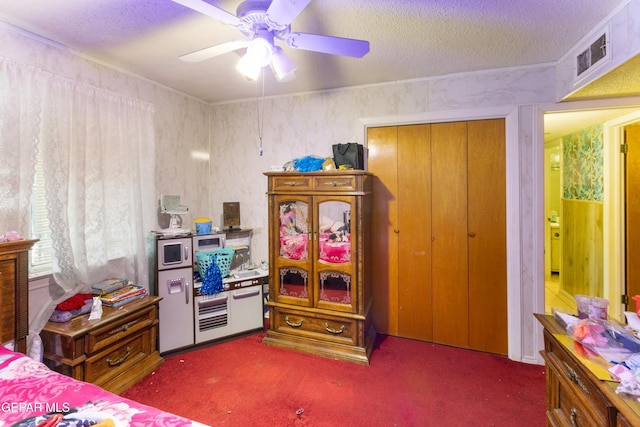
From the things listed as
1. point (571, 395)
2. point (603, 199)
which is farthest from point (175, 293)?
point (603, 199)

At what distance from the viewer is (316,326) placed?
252 centimetres

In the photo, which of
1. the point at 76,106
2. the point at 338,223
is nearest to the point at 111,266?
the point at 76,106

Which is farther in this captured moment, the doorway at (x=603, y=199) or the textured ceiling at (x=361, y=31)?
the doorway at (x=603, y=199)

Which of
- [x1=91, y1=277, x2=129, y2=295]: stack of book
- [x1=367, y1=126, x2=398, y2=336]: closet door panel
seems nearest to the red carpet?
[x1=367, y1=126, x2=398, y2=336]: closet door panel

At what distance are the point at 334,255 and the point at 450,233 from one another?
1077 millimetres

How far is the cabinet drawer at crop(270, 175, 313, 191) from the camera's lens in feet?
8.14

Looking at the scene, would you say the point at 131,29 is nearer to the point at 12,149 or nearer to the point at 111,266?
the point at 12,149

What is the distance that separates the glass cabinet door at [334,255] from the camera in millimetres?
2420

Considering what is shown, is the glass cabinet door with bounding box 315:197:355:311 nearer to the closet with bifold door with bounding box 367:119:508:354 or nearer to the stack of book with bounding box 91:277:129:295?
the closet with bifold door with bounding box 367:119:508:354

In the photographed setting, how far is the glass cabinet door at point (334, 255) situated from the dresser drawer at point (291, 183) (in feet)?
0.62

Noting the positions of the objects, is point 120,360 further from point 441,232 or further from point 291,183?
point 441,232

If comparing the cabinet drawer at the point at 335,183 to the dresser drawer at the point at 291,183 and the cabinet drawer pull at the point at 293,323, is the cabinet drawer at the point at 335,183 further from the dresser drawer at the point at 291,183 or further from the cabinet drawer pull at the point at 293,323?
the cabinet drawer pull at the point at 293,323

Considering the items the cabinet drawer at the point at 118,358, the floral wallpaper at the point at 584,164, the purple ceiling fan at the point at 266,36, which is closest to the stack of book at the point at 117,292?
the cabinet drawer at the point at 118,358

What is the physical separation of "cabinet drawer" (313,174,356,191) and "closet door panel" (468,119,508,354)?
3.53 ft
